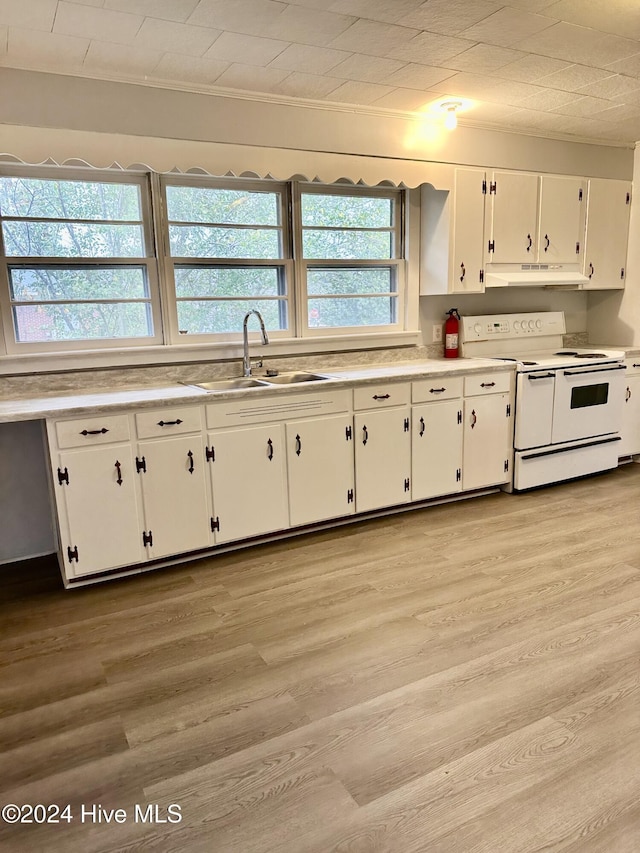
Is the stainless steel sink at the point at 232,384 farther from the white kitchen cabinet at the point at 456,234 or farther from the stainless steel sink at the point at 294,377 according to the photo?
the white kitchen cabinet at the point at 456,234

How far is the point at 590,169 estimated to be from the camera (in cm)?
454

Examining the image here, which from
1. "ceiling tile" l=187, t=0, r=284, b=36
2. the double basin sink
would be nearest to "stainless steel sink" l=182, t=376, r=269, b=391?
the double basin sink

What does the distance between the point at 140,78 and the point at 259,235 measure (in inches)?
42.1

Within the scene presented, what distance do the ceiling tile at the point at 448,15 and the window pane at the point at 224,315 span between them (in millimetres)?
1744

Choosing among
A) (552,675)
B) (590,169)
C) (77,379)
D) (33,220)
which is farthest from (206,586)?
(590,169)

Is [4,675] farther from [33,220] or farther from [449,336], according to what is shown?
[449,336]

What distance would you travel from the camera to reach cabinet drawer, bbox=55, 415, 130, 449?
109 inches

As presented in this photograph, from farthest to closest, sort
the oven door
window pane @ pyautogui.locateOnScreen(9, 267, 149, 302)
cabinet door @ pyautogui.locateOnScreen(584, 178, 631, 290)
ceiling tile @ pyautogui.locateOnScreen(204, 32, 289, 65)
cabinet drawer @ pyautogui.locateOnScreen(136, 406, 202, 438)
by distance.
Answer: cabinet door @ pyautogui.locateOnScreen(584, 178, 631, 290)
the oven door
window pane @ pyautogui.locateOnScreen(9, 267, 149, 302)
cabinet drawer @ pyautogui.locateOnScreen(136, 406, 202, 438)
ceiling tile @ pyautogui.locateOnScreen(204, 32, 289, 65)

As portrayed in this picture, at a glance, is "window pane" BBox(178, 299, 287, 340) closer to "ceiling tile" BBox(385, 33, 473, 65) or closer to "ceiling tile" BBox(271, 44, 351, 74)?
"ceiling tile" BBox(271, 44, 351, 74)

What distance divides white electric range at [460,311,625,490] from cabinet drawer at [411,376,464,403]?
19.9 inches

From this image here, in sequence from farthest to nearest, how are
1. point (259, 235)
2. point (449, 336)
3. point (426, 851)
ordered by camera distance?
point (449, 336) → point (259, 235) → point (426, 851)

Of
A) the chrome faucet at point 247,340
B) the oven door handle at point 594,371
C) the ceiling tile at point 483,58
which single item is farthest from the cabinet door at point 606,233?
the chrome faucet at point 247,340

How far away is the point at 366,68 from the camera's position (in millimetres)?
2965

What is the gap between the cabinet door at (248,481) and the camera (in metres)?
3.18
